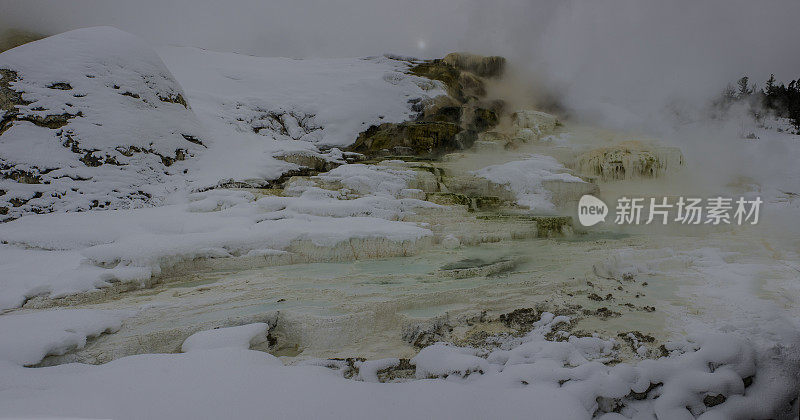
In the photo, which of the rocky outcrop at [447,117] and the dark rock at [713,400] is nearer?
the dark rock at [713,400]

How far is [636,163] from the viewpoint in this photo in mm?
10688

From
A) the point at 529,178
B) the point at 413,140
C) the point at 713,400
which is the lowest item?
the point at 713,400

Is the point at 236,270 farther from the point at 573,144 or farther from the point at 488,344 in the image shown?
the point at 573,144

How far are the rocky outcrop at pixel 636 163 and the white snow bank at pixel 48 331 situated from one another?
12101 millimetres

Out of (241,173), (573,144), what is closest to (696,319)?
(241,173)

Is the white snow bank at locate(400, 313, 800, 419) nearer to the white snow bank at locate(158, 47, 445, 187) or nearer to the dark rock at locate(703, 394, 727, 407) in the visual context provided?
the dark rock at locate(703, 394, 727, 407)

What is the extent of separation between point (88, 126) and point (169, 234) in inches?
174

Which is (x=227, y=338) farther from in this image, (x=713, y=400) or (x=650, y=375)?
(x=713, y=400)

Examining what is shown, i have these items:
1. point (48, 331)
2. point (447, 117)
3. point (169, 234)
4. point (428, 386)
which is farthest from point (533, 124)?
point (48, 331)

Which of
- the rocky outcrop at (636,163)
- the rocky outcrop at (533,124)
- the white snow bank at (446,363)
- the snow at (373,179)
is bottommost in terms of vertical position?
the white snow bank at (446,363)

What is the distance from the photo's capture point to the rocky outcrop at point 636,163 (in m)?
10.7

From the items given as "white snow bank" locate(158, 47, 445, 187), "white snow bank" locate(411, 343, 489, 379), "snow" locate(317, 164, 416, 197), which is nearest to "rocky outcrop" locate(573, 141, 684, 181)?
"snow" locate(317, 164, 416, 197)

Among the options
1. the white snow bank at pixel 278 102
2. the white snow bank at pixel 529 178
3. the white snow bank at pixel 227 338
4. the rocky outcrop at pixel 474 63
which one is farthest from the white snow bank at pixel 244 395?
the rocky outcrop at pixel 474 63

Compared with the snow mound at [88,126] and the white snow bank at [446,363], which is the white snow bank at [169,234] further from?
the white snow bank at [446,363]
